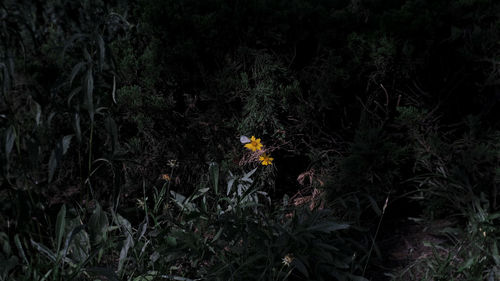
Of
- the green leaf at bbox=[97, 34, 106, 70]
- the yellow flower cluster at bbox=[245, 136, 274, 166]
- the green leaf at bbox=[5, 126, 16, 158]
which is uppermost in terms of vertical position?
the green leaf at bbox=[97, 34, 106, 70]

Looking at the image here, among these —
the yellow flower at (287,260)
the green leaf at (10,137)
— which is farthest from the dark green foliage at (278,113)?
the green leaf at (10,137)

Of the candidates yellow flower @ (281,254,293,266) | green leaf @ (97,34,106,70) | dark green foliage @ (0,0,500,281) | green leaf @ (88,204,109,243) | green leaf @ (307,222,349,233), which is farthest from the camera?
dark green foliage @ (0,0,500,281)

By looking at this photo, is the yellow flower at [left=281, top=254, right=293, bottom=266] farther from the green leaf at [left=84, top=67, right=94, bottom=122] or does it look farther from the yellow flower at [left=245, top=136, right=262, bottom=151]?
the green leaf at [left=84, top=67, right=94, bottom=122]

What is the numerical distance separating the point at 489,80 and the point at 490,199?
2.17ft

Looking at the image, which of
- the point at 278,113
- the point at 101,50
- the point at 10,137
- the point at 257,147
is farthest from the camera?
the point at 278,113

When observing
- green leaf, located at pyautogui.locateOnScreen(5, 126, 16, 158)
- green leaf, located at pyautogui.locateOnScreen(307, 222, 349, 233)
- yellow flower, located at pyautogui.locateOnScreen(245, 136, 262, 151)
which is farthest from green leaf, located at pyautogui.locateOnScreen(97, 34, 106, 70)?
green leaf, located at pyautogui.locateOnScreen(307, 222, 349, 233)

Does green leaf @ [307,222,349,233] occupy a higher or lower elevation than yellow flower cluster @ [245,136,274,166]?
lower

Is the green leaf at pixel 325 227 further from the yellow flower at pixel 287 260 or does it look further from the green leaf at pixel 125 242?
the green leaf at pixel 125 242

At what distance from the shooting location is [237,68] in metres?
2.73

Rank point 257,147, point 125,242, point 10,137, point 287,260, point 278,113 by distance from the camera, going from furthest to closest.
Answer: point 278,113 → point 257,147 → point 125,242 → point 287,260 → point 10,137

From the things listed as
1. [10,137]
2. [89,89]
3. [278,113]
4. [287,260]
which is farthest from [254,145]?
[10,137]

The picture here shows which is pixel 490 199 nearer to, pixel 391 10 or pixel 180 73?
pixel 391 10

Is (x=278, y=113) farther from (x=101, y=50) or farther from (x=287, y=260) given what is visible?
(x=101, y=50)

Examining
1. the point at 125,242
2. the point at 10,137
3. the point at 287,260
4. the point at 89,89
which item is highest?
the point at 89,89
